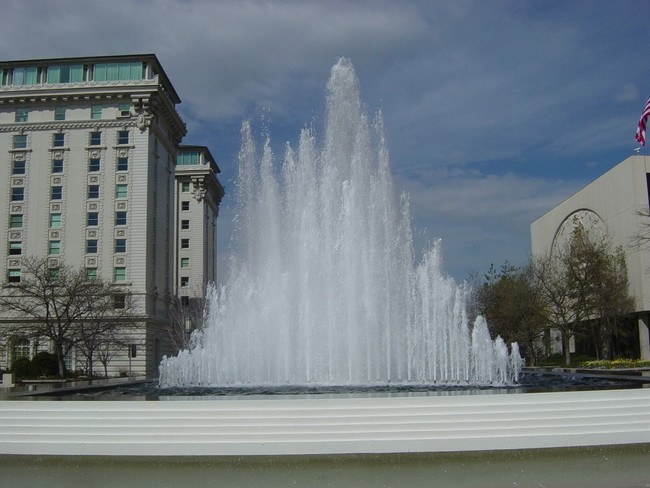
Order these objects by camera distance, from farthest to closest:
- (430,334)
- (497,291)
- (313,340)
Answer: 1. (497,291)
2. (430,334)
3. (313,340)

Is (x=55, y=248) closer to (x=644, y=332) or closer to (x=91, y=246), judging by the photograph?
(x=91, y=246)

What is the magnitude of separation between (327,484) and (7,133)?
169 ft

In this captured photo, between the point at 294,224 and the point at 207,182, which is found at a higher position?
the point at 207,182

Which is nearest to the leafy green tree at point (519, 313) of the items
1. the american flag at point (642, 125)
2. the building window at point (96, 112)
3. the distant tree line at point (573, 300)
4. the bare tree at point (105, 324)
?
the distant tree line at point (573, 300)

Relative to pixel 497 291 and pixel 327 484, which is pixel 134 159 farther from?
pixel 327 484

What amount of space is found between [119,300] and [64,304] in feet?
26.8

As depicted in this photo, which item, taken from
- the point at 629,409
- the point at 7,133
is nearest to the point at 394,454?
the point at 629,409

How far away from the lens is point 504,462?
30.6 feet

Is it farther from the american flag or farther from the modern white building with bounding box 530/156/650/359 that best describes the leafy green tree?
the american flag

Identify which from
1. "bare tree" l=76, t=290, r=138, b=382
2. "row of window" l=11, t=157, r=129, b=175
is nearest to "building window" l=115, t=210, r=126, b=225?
"row of window" l=11, t=157, r=129, b=175

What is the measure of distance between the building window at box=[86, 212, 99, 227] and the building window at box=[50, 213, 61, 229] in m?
2.21

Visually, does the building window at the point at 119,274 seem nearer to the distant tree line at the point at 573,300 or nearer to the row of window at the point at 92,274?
the row of window at the point at 92,274

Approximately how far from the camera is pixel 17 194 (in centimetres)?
5112

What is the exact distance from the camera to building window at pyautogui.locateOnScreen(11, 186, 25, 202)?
5109cm
